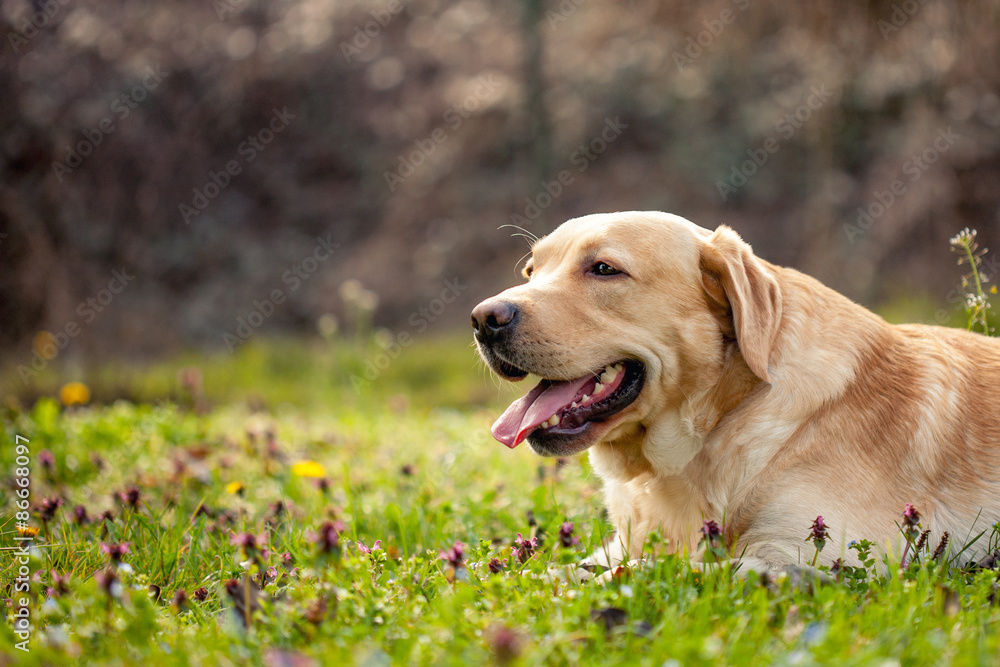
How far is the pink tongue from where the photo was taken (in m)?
2.82

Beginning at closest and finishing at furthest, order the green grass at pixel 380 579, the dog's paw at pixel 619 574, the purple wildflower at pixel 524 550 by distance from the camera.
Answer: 1. the green grass at pixel 380 579
2. the dog's paw at pixel 619 574
3. the purple wildflower at pixel 524 550

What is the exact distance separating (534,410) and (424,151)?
1118 cm

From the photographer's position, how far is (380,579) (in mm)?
2277

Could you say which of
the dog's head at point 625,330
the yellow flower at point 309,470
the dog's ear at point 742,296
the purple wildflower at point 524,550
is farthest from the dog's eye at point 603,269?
the yellow flower at point 309,470

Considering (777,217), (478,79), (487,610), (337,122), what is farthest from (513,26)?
(487,610)

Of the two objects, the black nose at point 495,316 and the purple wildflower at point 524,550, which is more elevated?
the black nose at point 495,316

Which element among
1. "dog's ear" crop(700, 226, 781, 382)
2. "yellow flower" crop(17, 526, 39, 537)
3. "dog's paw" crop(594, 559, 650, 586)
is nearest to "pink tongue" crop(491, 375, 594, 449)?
"dog's ear" crop(700, 226, 781, 382)

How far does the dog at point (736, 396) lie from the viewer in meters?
2.59

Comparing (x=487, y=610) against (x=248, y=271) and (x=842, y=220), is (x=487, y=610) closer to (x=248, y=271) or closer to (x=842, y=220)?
(x=842, y=220)

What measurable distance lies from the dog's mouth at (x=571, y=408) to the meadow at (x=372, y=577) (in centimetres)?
36

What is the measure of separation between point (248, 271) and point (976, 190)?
11.2 meters

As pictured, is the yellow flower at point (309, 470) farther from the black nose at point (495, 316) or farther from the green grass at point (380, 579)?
the black nose at point (495, 316)

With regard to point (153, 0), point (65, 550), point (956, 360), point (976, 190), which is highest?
point (153, 0)

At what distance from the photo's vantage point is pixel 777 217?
40.7 ft
